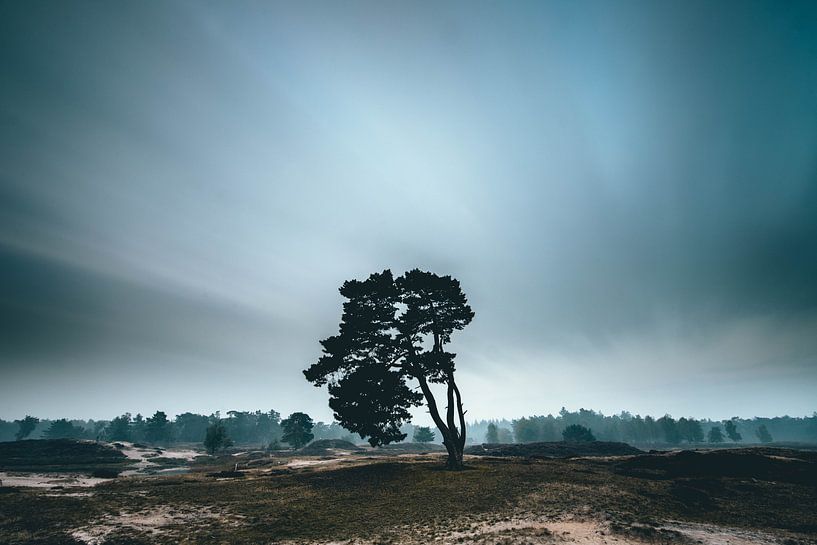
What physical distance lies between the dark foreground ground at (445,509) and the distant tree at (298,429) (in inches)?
3755

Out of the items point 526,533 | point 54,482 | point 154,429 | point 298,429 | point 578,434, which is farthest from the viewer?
point 154,429

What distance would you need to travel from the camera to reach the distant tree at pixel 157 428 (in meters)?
147

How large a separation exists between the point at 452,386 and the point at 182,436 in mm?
222075

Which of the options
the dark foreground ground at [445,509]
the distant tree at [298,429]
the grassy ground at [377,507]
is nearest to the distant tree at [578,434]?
the distant tree at [298,429]

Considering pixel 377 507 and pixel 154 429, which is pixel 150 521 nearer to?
pixel 377 507

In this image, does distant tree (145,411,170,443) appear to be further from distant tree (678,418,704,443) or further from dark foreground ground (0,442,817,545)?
distant tree (678,418,704,443)

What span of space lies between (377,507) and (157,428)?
181 m

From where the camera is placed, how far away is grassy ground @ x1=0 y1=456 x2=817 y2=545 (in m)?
14.0

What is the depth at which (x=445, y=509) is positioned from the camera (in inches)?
679

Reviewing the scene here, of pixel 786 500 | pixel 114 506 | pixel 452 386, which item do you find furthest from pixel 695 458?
pixel 114 506

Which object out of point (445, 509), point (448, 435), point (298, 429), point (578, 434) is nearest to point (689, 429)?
point (578, 434)

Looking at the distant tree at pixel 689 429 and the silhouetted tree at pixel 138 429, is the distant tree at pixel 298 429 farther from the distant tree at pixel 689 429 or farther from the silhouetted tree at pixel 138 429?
the distant tree at pixel 689 429

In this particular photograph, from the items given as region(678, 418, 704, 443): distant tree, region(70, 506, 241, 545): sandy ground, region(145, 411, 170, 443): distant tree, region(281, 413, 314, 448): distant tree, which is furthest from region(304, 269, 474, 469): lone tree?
region(678, 418, 704, 443): distant tree

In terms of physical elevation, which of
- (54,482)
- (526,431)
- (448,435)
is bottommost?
(526,431)
